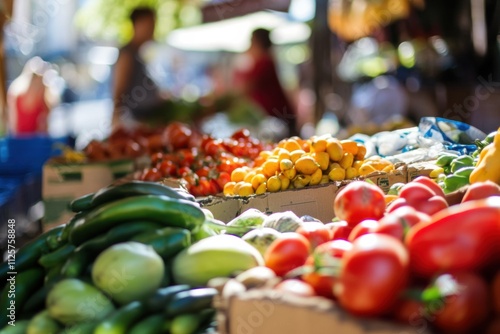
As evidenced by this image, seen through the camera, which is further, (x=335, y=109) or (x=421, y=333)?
(x=335, y=109)

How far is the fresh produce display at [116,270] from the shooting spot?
1.62 meters

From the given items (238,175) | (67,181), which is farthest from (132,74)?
(238,175)

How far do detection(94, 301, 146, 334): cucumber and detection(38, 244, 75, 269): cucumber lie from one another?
0.41m

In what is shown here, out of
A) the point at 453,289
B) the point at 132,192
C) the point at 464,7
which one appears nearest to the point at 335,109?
the point at 464,7

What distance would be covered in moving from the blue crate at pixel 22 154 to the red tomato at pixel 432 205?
4.04 metres

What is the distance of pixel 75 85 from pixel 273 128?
650cm

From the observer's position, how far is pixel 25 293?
1913 mm

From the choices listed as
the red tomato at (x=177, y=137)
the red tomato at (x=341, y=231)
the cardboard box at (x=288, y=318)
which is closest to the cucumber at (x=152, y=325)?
the cardboard box at (x=288, y=318)

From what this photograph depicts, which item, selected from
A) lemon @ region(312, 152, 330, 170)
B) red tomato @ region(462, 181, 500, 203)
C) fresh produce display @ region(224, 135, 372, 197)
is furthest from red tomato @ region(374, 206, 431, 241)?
lemon @ region(312, 152, 330, 170)

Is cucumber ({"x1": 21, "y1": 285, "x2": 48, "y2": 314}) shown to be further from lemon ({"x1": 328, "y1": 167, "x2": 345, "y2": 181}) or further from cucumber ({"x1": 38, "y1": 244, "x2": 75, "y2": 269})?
lemon ({"x1": 328, "y1": 167, "x2": 345, "y2": 181})

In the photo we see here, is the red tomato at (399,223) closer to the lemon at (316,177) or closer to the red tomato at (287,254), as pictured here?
the red tomato at (287,254)

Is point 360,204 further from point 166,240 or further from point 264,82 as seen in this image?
point 264,82

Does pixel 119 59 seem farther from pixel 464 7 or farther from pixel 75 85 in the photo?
pixel 75 85

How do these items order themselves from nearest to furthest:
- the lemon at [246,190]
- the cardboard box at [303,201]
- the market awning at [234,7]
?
1. the cardboard box at [303,201]
2. the lemon at [246,190]
3. the market awning at [234,7]
